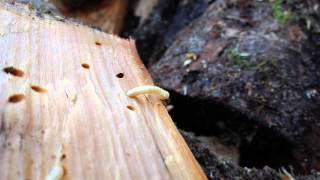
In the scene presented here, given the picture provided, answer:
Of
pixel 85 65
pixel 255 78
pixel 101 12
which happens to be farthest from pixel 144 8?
pixel 85 65

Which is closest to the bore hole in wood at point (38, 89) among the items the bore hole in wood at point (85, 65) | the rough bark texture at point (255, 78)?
the bore hole in wood at point (85, 65)

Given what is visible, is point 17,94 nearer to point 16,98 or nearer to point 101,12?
point 16,98

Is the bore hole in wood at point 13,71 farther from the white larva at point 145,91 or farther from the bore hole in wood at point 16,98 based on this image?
the white larva at point 145,91

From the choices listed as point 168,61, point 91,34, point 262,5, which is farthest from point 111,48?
point 262,5

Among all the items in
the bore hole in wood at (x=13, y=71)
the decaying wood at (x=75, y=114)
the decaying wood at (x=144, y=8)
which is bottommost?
the decaying wood at (x=75, y=114)

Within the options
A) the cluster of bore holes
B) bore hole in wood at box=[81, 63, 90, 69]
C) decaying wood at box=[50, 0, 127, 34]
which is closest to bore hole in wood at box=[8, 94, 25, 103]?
the cluster of bore holes

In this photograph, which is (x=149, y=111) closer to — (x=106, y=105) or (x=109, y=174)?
(x=106, y=105)
